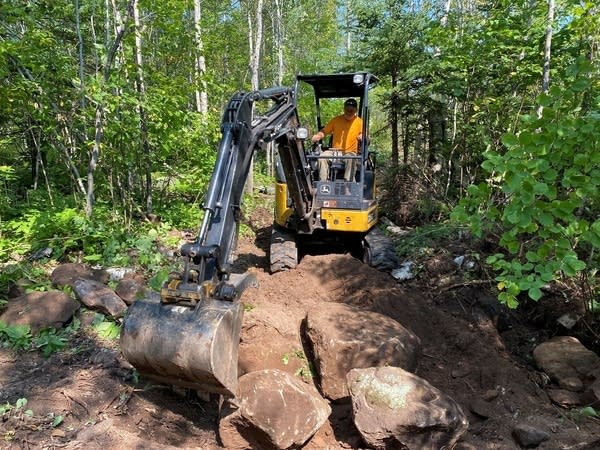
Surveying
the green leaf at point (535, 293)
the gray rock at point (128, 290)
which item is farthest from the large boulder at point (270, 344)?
the green leaf at point (535, 293)

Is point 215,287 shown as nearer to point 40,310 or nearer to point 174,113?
point 40,310

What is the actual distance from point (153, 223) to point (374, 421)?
6.34m

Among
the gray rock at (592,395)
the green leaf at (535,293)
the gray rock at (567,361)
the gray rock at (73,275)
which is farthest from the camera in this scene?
the gray rock at (73,275)

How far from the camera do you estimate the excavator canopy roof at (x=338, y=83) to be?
23.6 feet

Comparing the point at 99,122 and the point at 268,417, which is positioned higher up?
the point at 99,122

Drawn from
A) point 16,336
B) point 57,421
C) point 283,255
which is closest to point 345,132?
point 283,255

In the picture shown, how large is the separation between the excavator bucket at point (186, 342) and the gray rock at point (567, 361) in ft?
10.6

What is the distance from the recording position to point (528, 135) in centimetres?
313

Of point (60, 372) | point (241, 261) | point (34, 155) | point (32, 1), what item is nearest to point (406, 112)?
point (241, 261)

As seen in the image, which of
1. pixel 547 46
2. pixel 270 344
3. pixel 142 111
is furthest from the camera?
pixel 142 111

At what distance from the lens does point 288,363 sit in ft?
14.3

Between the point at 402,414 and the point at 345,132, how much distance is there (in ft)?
16.5

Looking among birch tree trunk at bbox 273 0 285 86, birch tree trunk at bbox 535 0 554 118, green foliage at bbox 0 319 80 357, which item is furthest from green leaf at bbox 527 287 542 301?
birch tree trunk at bbox 273 0 285 86

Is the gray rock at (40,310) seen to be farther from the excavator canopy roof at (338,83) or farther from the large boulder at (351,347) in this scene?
the excavator canopy roof at (338,83)
